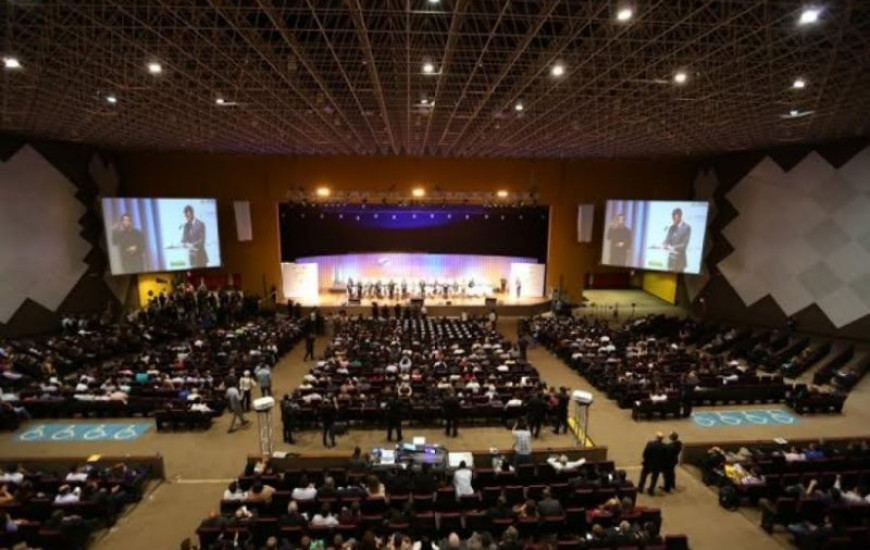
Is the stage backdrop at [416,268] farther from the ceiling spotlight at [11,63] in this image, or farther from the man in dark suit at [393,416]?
the ceiling spotlight at [11,63]

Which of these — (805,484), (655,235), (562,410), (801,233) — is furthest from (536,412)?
(655,235)

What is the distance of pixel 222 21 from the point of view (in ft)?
38.3

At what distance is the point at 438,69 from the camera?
14898mm

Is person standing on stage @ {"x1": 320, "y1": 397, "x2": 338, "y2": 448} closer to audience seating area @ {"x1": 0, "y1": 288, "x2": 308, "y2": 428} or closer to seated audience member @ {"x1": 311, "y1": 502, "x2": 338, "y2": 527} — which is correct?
audience seating area @ {"x1": 0, "y1": 288, "x2": 308, "y2": 428}

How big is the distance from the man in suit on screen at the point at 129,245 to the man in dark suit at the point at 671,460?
26713mm

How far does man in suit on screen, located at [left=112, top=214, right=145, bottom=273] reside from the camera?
26.9m

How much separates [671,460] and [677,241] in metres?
19.7

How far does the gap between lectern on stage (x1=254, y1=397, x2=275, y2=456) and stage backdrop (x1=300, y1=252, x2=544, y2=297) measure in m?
20.9

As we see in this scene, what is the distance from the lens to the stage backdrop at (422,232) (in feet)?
109

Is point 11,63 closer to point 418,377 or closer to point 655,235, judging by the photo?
point 418,377

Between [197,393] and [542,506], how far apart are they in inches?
445

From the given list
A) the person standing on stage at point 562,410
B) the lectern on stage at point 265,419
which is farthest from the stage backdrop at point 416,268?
the lectern on stage at point 265,419

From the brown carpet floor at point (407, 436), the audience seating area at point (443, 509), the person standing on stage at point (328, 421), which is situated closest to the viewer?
the audience seating area at point (443, 509)

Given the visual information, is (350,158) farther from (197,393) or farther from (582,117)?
(197,393)
